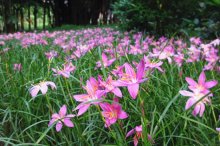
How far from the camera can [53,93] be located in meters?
1.73

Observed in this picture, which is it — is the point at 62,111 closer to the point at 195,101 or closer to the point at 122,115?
the point at 122,115

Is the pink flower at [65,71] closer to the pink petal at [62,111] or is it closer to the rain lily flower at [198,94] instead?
the pink petal at [62,111]

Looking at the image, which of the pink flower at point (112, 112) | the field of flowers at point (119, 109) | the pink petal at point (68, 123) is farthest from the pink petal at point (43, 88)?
the pink flower at point (112, 112)

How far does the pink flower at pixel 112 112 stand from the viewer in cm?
94

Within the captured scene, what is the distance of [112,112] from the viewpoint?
96cm

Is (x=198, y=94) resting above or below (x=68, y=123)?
above

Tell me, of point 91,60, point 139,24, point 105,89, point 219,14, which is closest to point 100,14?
point 139,24

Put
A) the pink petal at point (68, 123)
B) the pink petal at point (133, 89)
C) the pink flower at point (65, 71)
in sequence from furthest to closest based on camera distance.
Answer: the pink flower at point (65, 71) → the pink petal at point (68, 123) → the pink petal at point (133, 89)

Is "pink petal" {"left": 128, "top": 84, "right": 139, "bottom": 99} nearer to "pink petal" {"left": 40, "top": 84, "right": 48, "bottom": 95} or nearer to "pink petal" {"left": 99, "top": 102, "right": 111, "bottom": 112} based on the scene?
"pink petal" {"left": 99, "top": 102, "right": 111, "bottom": 112}

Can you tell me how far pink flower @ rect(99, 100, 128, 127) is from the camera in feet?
3.09

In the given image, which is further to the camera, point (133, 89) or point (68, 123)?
point (68, 123)

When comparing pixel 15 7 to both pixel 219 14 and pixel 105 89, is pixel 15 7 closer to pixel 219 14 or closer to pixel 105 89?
pixel 219 14

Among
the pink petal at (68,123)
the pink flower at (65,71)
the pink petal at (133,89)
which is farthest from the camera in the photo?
the pink flower at (65,71)

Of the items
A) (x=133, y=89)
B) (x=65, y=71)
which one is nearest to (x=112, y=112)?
(x=133, y=89)
